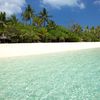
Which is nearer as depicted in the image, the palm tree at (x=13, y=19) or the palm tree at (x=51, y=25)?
the palm tree at (x=13, y=19)

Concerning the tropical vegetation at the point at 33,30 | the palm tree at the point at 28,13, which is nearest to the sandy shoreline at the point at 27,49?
the tropical vegetation at the point at 33,30

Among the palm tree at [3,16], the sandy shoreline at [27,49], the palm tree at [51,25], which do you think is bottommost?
the sandy shoreline at [27,49]

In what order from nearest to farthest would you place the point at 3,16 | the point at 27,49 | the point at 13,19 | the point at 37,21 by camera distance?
1. the point at 27,49
2. the point at 3,16
3. the point at 13,19
4. the point at 37,21

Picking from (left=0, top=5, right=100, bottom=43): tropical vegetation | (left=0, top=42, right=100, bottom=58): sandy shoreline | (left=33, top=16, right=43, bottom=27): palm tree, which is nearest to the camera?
(left=0, top=42, right=100, bottom=58): sandy shoreline

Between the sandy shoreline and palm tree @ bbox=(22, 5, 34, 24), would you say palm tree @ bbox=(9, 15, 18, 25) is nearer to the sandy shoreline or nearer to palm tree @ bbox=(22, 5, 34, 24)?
palm tree @ bbox=(22, 5, 34, 24)

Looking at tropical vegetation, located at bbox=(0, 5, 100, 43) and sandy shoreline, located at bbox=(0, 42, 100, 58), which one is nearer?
sandy shoreline, located at bbox=(0, 42, 100, 58)

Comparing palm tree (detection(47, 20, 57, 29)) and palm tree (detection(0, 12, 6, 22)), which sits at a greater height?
palm tree (detection(0, 12, 6, 22))

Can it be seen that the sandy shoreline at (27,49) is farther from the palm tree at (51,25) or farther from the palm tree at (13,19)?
the palm tree at (51,25)

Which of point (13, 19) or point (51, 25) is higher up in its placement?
point (13, 19)

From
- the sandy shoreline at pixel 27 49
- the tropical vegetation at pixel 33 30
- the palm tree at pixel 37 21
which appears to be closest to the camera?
the sandy shoreline at pixel 27 49

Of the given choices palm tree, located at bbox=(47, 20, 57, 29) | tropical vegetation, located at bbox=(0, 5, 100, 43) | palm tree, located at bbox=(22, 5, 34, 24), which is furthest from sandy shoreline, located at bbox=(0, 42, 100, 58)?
palm tree, located at bbox=(22, 5, 34, 24)

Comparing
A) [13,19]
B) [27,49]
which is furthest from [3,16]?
[27,49]

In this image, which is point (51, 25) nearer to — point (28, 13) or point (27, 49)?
point (28, 13)

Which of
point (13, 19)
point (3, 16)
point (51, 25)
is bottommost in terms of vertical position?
point (51, 25)
